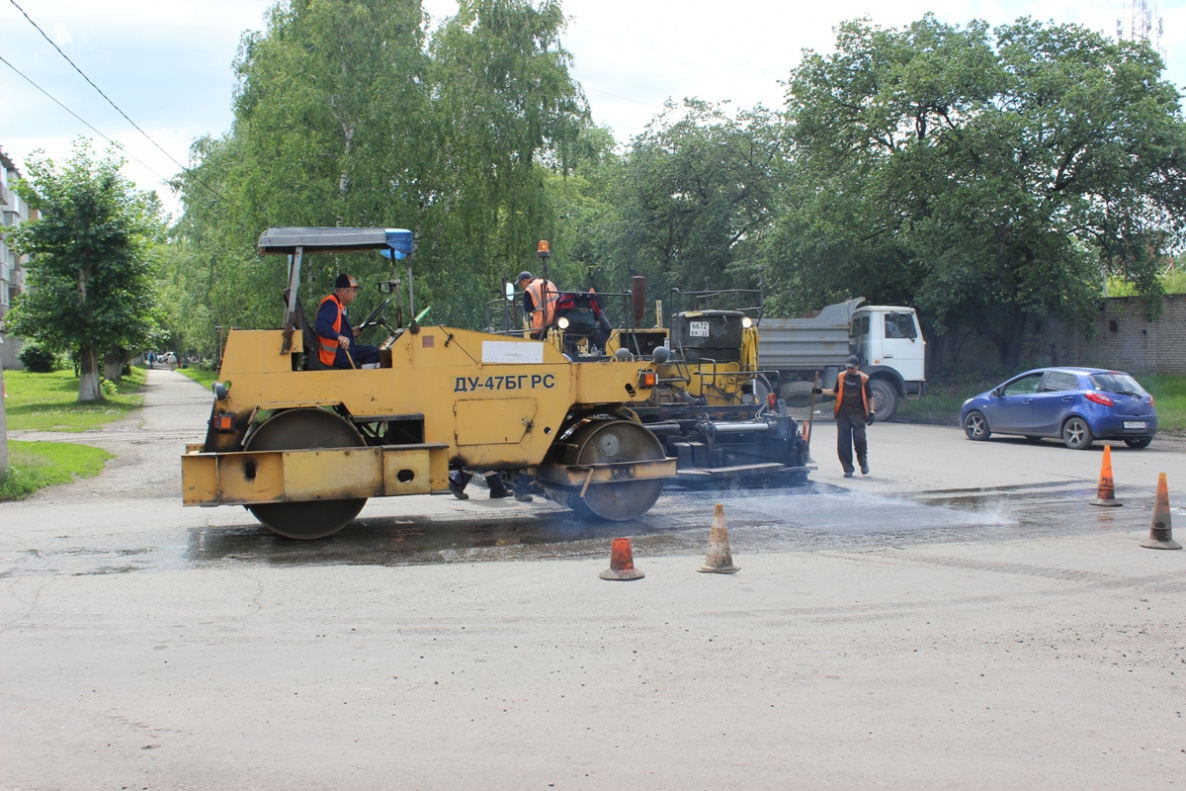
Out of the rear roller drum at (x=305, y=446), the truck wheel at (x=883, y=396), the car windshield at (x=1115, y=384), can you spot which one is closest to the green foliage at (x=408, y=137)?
the truck wheel at (x=883, y=396)

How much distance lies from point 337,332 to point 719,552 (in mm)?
3935

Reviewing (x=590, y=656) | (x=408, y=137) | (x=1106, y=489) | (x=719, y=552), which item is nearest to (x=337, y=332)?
(x=719, y=552)

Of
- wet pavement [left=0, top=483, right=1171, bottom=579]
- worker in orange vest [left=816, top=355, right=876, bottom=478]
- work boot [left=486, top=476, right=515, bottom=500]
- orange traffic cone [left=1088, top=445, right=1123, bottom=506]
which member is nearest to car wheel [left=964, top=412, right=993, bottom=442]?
worker in orange vest [left=816, top=355, right=876, bottom=478]

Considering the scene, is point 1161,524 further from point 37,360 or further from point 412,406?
point 37,360

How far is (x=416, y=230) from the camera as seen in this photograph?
29.4 m

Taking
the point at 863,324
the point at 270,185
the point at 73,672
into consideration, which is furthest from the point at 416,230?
the point at 73,672

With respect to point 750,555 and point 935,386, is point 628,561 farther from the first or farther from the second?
point 935,386

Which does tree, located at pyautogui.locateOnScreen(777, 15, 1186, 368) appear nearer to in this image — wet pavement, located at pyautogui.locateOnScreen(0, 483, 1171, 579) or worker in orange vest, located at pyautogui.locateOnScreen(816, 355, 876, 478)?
worker in orange vest, located at pyautogui.locateOnScreen(816, 355, 876, 478)

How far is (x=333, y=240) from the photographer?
8859mm

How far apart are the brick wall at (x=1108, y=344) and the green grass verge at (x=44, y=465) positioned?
24033mm

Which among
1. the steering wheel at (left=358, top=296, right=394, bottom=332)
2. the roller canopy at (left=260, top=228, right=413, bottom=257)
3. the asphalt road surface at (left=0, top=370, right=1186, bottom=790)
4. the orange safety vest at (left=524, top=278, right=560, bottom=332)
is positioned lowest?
the asphalt road surface at (left=0, top=370, right=1186, bottom=790)

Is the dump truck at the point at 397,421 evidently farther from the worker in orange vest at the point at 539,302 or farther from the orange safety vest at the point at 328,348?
the worker in orange vest at the point at 539,302

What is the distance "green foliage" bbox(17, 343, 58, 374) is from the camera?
50.5 m

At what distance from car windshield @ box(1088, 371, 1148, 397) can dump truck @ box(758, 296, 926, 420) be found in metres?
6.18
